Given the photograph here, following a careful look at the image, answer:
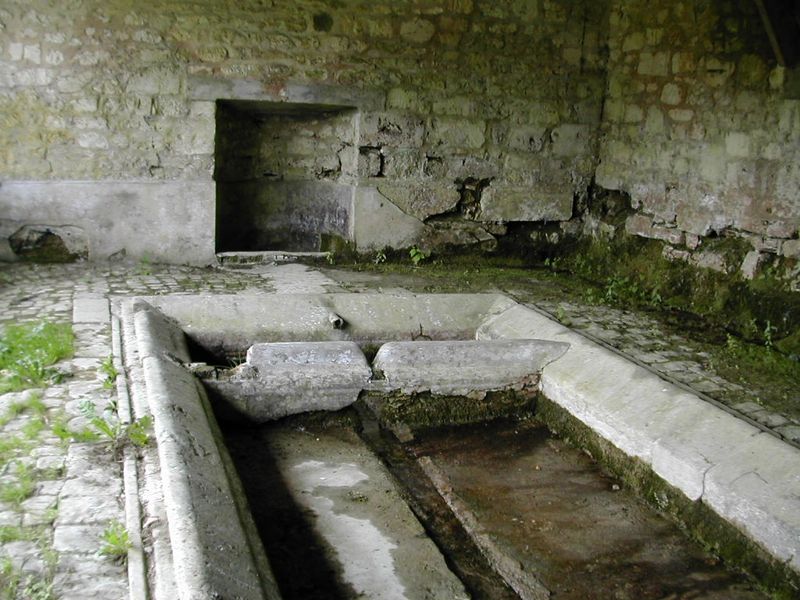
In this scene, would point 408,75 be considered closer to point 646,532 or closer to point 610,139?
point 610,139

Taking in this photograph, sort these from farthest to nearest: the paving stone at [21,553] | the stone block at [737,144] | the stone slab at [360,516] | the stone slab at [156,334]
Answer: the stone block at [737,144], the stone slab at [156,334], the stone slab at [360,516], the paving stone at [21,553]

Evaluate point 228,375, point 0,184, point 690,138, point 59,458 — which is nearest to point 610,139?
point 690,138

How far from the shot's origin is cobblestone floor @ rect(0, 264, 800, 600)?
217 centimetres

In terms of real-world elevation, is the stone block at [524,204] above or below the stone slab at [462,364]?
above

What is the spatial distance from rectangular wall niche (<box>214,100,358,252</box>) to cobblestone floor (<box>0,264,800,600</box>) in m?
0.77

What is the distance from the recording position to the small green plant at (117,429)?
2.86m

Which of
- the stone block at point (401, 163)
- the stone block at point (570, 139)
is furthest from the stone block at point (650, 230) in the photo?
the stone block at point (401, 163)

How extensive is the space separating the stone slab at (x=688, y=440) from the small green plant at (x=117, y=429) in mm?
2112

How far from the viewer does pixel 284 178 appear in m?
6.86

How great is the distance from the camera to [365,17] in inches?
243

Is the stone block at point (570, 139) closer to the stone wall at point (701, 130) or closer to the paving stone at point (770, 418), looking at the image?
the stone wall at point (701, 130)

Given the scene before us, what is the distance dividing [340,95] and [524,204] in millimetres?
1910

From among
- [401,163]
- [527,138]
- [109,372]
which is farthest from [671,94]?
[109,372]

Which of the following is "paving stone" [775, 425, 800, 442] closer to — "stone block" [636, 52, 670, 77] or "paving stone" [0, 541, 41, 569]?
"paving stone" [0, 541, 41, 569]
